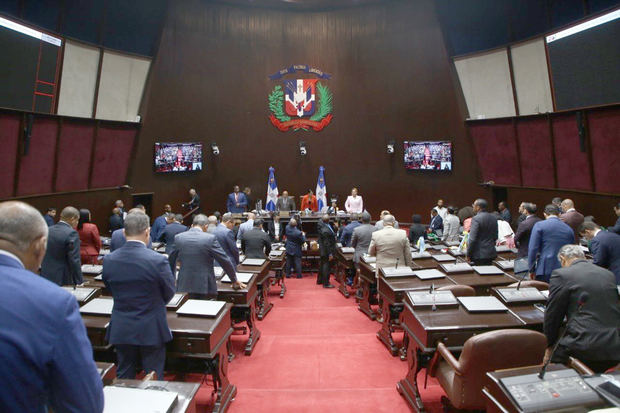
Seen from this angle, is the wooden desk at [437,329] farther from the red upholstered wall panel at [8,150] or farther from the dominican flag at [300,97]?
the dominican flag at [300,97]

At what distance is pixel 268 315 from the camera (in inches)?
225

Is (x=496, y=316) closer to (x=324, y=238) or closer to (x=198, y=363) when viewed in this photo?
(x=198, y=363)

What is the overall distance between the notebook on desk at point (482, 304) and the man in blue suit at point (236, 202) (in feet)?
28.4

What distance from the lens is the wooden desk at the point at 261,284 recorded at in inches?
201

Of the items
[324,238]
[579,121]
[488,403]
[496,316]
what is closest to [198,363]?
[488,403]

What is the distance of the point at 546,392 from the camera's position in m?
1.76

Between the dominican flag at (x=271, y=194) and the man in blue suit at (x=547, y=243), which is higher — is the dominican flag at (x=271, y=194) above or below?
above

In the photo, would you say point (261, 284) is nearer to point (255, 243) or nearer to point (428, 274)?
point (255, 243)

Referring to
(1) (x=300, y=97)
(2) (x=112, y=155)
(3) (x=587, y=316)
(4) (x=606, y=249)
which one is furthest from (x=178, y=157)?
(3) (x=587, y=316)

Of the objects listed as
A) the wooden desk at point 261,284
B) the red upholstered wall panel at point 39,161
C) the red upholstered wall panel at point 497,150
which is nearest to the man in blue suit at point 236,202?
the red upholstered wall panel at point 39,161

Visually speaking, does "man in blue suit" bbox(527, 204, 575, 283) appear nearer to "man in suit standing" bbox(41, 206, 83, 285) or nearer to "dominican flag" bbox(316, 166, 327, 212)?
"man in suit standing" bbox(41, 206, 83, 285)

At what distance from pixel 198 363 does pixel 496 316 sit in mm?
2277

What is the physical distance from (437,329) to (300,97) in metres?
10.7

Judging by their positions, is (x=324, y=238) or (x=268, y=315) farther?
(x=324, y=238)
